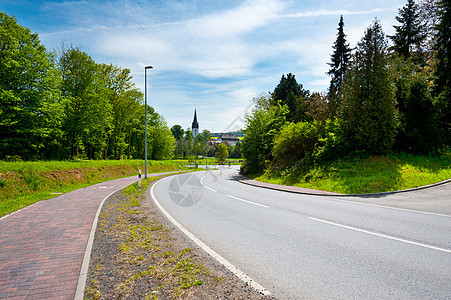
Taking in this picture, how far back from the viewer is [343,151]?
1712 centimetres

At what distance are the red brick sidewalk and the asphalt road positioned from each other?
2696mm

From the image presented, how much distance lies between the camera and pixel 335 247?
484cm

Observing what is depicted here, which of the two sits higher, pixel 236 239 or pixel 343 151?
pixel 343 151

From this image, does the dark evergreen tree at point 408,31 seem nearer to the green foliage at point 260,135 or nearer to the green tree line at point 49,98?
the green foliage at point 260,135

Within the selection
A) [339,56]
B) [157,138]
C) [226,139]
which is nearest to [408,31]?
[339,56]

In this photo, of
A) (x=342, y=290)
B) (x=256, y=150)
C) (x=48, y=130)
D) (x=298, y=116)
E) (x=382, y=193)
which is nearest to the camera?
(x=342, y=290)

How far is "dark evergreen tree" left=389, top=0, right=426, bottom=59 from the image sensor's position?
26891 millimetres

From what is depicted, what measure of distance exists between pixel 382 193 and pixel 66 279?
13112 millimetres

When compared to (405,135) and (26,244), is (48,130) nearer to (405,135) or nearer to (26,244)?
(26,244)

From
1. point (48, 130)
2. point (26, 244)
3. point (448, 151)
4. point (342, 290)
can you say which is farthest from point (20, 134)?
point (448, 151)

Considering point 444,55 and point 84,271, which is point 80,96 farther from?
point 444,55

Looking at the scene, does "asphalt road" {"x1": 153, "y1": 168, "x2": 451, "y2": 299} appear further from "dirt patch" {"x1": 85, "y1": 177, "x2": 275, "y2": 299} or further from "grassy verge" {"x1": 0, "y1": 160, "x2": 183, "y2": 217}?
"grassy verge" {"x1": 0, "y1": 160, "x2": 183, "y2": 217}

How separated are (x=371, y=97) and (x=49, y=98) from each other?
85.3 feet

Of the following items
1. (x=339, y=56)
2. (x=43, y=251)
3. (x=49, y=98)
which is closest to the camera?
(x=43, y=251)
